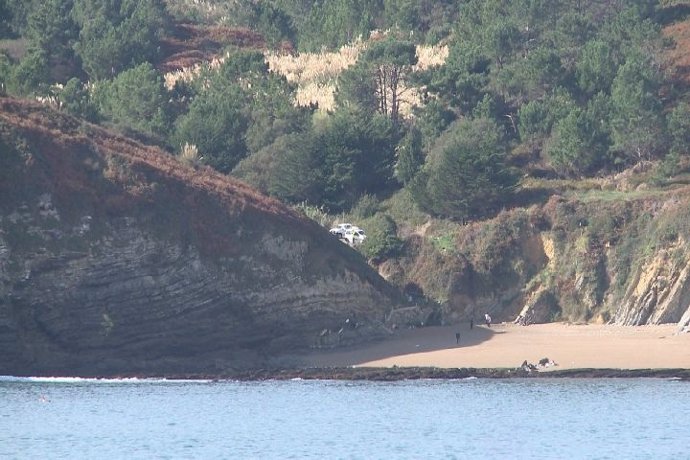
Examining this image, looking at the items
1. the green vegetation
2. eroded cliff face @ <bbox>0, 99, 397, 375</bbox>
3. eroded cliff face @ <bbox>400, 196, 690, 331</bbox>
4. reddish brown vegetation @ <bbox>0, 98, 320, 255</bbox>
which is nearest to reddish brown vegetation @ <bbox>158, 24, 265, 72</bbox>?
the green vegetation

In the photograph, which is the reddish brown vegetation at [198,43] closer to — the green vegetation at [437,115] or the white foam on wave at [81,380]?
the green vegetation at [437,115]

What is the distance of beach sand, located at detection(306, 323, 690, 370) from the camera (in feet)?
179

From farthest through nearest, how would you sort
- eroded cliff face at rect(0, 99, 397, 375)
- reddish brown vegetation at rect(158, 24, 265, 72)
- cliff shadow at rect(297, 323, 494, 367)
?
reddish brown vegetation at rect(158, 24, 265, 72), cliff shadow at rect(297, 323, 494, 367), eroded cliff face at rect(0, 99, 397, 375)

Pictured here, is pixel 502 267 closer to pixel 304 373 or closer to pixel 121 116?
pixel 304 373

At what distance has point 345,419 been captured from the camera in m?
44.6

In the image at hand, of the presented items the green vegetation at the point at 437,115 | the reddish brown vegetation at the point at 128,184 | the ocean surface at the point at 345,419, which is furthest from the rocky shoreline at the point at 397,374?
the green vegetation at the point at 437,115

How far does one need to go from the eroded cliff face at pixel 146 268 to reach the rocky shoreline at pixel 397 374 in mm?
611

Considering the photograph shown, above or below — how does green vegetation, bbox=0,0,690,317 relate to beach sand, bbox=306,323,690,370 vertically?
above

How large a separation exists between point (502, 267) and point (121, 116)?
2615cm

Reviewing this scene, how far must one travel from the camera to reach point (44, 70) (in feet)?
264

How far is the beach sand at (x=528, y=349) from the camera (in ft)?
179

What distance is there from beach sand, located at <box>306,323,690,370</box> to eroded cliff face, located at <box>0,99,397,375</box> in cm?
157

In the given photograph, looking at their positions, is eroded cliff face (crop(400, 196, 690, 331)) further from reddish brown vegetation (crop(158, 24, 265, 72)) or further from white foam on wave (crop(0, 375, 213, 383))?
reddish brown vegetation (crop(158, 24, 265, 72))

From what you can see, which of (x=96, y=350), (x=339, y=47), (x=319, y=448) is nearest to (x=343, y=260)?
(x=96, y=350)
